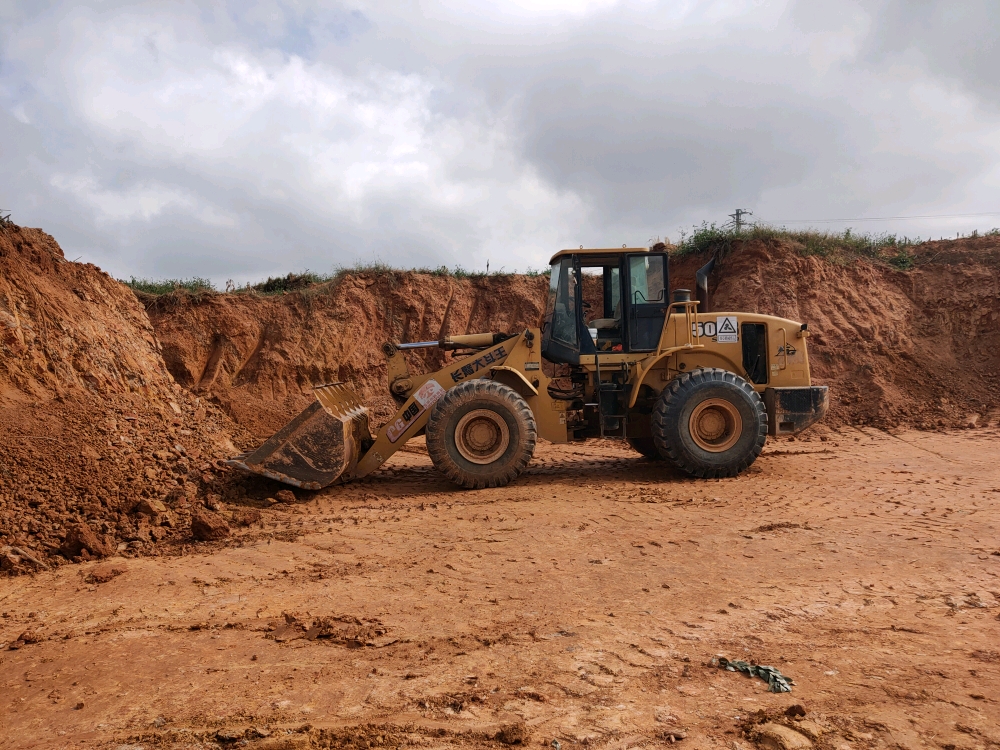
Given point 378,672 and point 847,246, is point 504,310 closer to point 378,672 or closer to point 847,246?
point 847,246

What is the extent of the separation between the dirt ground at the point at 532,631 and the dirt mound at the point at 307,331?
7736mm

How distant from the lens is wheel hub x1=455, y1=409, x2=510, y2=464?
8.32 metres

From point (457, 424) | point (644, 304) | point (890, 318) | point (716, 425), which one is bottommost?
point (716, 425)

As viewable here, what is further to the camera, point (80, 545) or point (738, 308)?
point (738, 308)

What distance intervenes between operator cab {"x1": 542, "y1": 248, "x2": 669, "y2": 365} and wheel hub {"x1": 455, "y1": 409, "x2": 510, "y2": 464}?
4.73 ft

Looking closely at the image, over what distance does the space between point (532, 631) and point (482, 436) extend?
14.7 ft

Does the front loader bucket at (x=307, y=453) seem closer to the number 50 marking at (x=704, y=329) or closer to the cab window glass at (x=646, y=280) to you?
the cab window glass at (x=646, y=280)

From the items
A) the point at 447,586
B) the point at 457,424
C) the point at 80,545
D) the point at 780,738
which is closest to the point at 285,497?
the point at 457,424

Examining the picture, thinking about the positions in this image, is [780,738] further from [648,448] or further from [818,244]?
[818,244]

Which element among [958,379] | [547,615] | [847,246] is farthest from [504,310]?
[547,615]

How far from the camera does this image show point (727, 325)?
29.9 feet

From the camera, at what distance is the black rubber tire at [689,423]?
334 inches

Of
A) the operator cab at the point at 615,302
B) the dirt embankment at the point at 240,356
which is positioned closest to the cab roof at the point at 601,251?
the operator cab at the point at 615,302

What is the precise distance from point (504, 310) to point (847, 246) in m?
8.18
